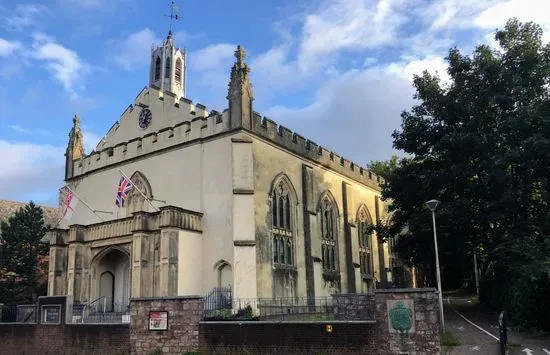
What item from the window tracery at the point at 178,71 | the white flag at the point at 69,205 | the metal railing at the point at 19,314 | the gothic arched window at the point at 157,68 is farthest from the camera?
the window tracery at the point at 178,71

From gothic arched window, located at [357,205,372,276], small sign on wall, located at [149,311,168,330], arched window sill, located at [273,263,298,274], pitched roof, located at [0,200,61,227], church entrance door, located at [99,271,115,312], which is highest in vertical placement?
pitched roof, located at [0,200,61,227]

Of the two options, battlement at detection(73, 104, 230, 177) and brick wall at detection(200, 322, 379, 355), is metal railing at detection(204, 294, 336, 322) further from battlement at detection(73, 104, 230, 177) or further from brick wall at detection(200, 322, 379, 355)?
battlement at detection(73, 104, 230, 177)

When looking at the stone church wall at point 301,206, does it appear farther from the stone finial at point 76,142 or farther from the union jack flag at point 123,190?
the stone finial at point 76,142

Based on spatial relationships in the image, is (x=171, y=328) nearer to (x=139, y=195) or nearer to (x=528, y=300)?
(x=528, y=300)

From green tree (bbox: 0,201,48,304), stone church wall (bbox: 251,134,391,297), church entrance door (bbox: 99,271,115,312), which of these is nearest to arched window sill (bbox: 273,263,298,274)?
stone church wall (bbox: 251,134,391,297)

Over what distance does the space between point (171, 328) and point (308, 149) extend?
58.1ft

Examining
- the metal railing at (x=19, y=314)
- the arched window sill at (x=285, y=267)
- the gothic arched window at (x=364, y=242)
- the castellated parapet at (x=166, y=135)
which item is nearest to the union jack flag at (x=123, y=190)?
the castellated parapet at (x=166, y=135)

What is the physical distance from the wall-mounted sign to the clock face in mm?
14168

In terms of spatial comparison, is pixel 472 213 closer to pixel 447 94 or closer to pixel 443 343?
pixel 447 94

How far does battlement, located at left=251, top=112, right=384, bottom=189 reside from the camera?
28.3 metres

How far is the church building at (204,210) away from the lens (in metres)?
25.4

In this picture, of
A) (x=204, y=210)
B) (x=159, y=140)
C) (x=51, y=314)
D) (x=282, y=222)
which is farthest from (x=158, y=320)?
(x=159, y=140)

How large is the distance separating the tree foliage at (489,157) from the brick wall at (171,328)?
12339mm

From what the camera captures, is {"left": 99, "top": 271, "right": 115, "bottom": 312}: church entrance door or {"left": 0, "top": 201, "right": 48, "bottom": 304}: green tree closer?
{"left": 99, "top": 271, "right": 115, "bottom": 312}: church entrance door
